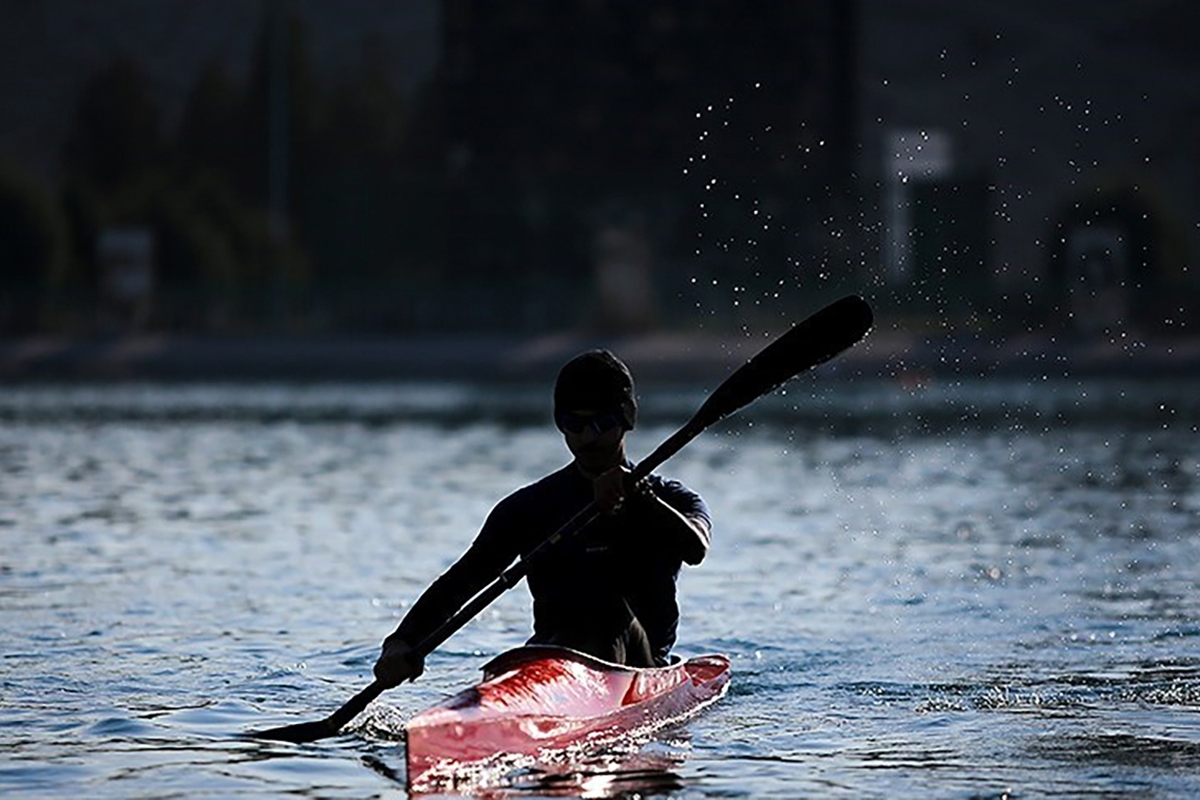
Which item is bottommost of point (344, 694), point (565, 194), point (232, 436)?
point (344, 694)

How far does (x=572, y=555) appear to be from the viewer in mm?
12531

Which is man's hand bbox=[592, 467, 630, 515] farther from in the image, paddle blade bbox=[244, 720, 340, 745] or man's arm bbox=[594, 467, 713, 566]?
paddle blade bbox=[244, 720, 340, 745]

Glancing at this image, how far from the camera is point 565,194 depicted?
235 feet

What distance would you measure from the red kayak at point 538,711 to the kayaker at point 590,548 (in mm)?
212

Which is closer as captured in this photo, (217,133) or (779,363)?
(779,363)

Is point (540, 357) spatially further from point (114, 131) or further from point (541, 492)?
point (114, 131)

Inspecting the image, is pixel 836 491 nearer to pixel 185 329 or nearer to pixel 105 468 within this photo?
pixel 105 468

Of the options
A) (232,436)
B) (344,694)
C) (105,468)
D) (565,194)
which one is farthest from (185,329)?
(344,694)

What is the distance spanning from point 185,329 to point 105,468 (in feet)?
118

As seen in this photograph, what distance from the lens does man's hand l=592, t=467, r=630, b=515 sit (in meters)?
11.6

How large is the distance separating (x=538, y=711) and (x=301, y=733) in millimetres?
1433

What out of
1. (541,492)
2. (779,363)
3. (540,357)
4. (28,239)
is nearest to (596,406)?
(541,492)

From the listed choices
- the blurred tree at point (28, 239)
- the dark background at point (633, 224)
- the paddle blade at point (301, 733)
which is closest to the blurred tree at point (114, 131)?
the blurred tree at point (28, 239)

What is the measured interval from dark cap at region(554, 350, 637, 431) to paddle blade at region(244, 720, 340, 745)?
1.85 meters
